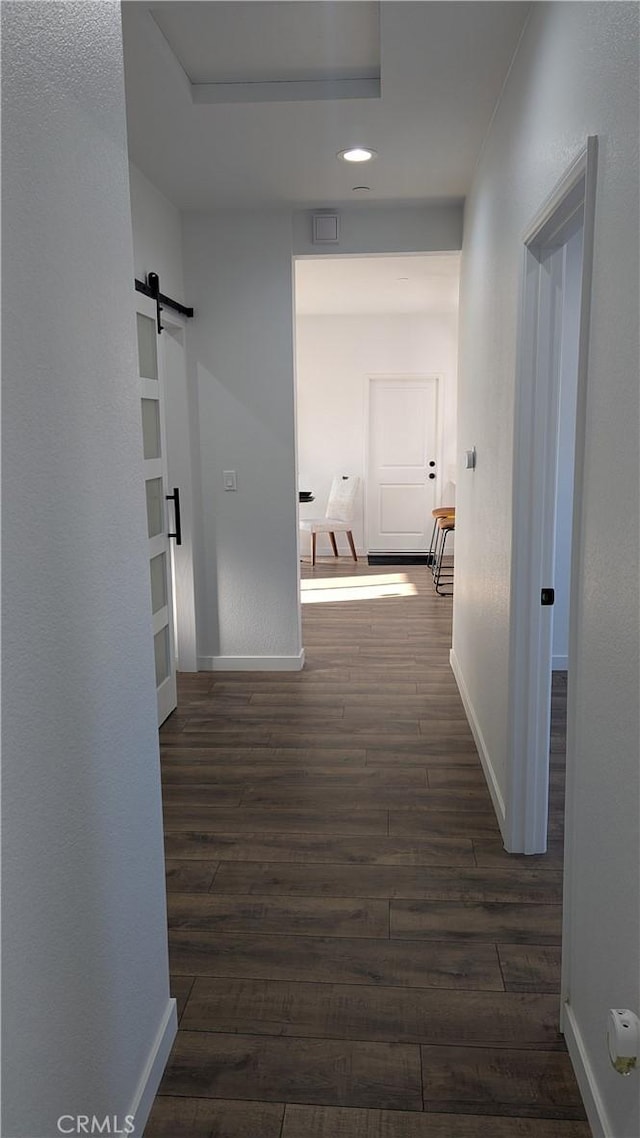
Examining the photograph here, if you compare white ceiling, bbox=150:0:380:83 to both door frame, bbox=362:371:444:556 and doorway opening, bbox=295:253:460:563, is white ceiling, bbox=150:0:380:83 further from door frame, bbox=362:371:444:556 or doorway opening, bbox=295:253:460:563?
door frame, bbox=362:371:444:556

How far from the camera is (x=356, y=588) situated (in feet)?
24.4

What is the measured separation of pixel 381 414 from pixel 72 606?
316 inches

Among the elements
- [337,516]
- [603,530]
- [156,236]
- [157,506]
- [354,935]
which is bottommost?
[354,935]

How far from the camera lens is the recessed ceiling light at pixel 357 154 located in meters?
3.55

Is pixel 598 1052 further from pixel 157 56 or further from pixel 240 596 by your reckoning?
pixel 240 596

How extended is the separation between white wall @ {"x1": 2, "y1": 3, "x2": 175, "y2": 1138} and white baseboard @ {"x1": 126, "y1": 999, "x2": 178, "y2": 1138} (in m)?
0.01

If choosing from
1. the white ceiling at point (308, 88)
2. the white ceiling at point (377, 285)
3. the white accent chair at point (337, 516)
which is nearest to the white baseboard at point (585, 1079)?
the white ceiling at point (308, 88)

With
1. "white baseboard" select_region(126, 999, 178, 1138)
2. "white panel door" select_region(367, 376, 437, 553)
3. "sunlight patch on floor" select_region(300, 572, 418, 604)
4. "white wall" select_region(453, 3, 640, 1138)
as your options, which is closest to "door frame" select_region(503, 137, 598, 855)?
"white wall" select_region(453, 3, 640, 1138)

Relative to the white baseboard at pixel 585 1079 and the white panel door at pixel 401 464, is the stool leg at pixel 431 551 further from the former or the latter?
the white baseboard at pixel 585 1079

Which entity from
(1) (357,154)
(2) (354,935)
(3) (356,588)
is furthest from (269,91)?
(3) (356,588)

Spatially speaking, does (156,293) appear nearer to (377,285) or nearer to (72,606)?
(72,606)

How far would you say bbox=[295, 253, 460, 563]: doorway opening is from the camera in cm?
885

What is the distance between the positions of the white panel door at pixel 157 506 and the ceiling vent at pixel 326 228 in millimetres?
1159

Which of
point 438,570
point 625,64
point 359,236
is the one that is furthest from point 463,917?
point 438,570
